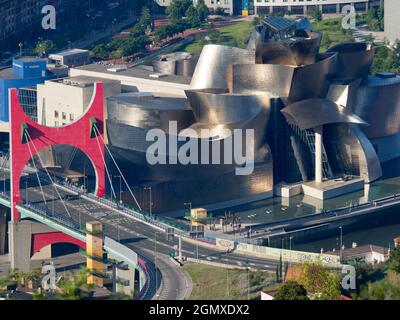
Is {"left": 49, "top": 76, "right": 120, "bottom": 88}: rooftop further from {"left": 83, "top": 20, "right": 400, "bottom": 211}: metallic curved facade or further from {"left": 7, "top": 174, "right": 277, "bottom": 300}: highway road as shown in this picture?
{"left": 7, "top": 174, "right": 277, "bottom": 300}: highway road

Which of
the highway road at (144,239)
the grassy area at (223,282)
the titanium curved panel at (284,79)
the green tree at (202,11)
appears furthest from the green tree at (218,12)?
the grassy area at (223,282)

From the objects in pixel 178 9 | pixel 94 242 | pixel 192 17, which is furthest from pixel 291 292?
pixel 178 9

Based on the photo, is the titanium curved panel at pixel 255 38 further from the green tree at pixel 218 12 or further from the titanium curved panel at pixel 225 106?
the green tree at pixel 218 12

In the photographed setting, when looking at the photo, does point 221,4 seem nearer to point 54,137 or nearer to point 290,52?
point 290,52

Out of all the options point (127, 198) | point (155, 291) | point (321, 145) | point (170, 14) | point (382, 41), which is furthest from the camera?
point (170, 14)

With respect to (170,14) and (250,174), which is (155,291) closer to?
(250,174)
